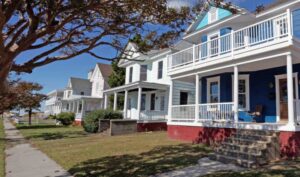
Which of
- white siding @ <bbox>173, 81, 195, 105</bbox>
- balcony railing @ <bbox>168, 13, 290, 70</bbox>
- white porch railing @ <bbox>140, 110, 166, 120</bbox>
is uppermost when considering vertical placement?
balcony railing @ <bbox>168, 13, 290, 70</bbox>

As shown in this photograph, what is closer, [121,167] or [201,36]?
[121,167]

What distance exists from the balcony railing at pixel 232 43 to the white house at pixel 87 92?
68.1ft

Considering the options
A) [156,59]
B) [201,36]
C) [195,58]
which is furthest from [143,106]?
[195,58]

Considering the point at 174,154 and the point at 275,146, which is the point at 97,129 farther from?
the point at 275,146

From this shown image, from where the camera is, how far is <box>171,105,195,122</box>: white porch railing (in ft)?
48.9

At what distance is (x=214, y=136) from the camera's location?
12.7 meters

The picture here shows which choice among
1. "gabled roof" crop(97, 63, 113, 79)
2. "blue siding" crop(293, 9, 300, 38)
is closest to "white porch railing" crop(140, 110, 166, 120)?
"blue siding" crop(293, 9, 300, 38)

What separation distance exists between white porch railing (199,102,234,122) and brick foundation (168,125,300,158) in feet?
1.89

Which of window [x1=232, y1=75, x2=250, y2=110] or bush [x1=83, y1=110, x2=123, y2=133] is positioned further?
bush [x1=83, y1=110, x2=123, y2=133]

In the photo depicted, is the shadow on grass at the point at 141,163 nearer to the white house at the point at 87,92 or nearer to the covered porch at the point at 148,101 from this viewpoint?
the covered porch at the point at 148,101

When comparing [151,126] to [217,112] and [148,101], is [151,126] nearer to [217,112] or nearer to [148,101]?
[148,101]

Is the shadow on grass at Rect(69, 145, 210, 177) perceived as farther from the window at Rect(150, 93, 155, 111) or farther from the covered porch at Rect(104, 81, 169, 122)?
the window at Rect(150, 93, 155, 111)

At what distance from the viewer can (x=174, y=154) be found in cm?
1069

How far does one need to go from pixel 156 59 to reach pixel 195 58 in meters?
9.89
